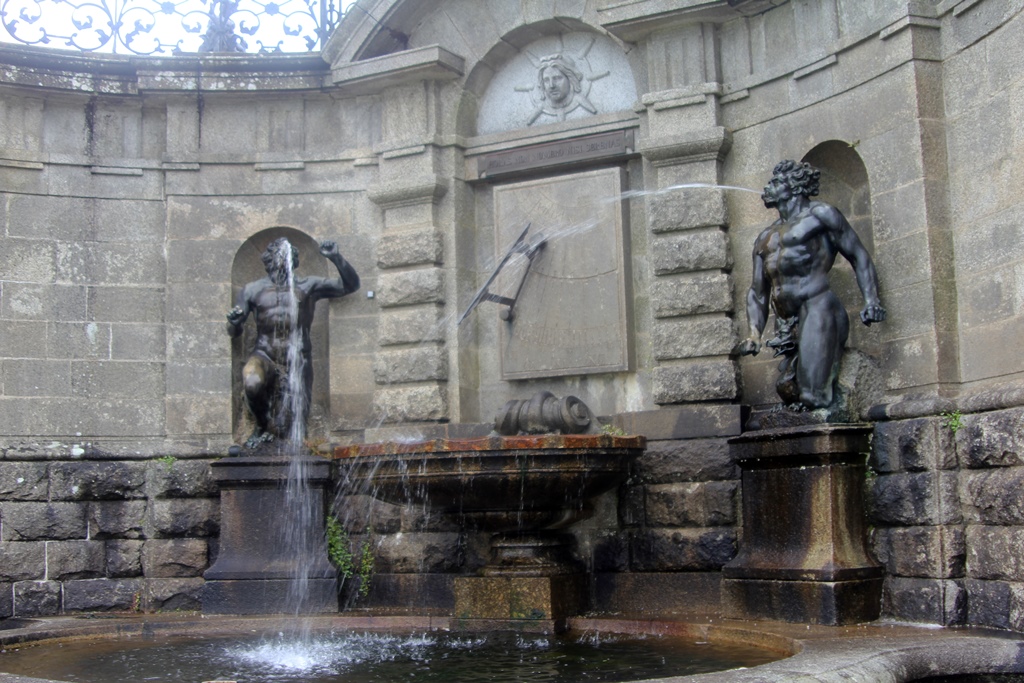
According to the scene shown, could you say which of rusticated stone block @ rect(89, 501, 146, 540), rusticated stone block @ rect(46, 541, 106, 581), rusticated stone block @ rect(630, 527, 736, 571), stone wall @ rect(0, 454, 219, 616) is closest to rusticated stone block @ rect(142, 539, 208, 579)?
stone wall @ rect(0, 454, 219, 616)

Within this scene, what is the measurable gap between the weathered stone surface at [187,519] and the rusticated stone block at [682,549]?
12.0 ft

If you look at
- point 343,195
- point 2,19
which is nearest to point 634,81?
point 343,195

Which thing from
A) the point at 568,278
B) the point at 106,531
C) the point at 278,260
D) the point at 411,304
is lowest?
the point at 106,531

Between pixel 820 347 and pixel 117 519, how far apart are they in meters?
6.13

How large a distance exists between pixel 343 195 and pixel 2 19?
346 cm

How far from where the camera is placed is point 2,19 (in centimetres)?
1144

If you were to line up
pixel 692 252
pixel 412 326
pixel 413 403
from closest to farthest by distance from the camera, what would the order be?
pixel 692 252, pixel 413 403, pixel 412 326

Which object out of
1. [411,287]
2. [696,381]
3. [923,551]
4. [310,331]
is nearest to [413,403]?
[411,287]

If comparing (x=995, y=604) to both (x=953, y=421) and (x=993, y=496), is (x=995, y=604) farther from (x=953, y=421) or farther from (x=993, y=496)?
(x=953, y=421)

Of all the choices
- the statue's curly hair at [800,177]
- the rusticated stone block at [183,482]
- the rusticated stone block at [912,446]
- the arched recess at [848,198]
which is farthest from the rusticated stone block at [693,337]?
the rusticated stone block at [183,482]

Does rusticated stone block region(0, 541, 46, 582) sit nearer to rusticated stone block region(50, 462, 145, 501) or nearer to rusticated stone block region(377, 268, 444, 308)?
rusticated stone block region(50, 462, 145, 501)

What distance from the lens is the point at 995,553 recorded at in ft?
25.0

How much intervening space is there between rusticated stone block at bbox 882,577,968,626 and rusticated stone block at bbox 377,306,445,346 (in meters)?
4.53

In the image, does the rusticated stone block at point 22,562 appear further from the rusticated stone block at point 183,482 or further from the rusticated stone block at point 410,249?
the rusticated stone block at point 410,249
